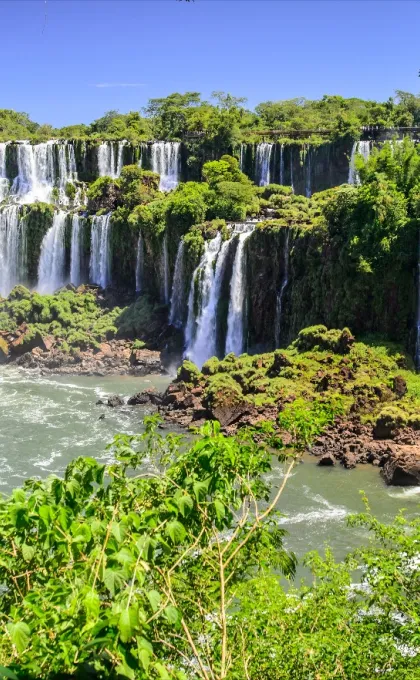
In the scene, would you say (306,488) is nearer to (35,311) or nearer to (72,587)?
(72,587)

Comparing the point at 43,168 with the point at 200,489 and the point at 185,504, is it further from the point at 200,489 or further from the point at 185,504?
the point at 185,504

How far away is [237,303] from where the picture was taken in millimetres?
36812

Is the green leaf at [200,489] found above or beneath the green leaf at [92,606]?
above

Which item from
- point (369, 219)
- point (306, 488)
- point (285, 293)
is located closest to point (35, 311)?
point (285, 293)

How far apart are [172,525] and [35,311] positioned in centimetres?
3702

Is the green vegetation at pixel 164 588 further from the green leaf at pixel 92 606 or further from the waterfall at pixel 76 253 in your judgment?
the waterfall at pixel 76 253

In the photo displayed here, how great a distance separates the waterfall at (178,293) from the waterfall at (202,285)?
1.57 m

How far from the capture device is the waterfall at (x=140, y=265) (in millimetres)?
43781

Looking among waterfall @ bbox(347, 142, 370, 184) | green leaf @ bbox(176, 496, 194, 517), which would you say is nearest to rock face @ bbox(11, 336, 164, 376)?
waterfall @ bbox(347, 142, 370, 184)

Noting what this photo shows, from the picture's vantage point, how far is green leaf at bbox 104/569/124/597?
525 cm

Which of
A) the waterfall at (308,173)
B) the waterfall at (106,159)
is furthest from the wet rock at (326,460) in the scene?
the waterfall at (106,159)

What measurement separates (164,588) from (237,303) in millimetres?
30566

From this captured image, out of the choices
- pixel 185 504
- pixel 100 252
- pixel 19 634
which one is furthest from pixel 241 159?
pixel 19 634

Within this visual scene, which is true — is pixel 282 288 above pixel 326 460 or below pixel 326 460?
above
